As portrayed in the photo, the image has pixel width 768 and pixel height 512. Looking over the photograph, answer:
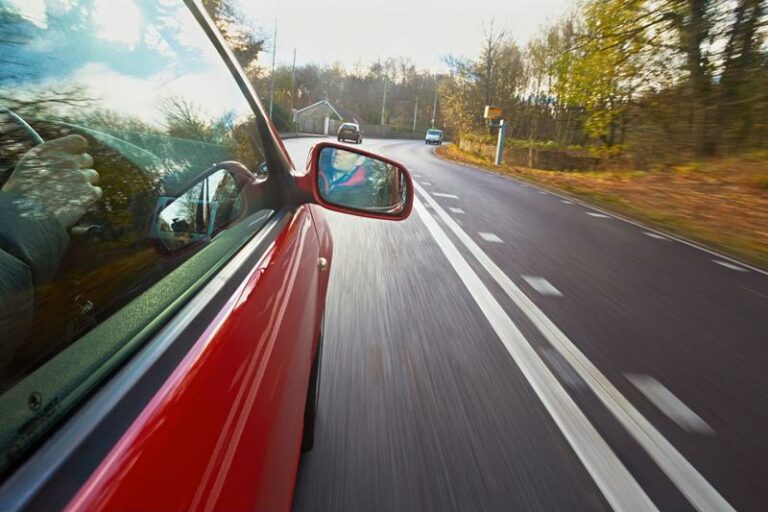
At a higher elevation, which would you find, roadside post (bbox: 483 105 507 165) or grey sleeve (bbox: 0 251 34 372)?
roadside post (bbox: 483 105 507 165)

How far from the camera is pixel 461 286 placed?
4.43 meters

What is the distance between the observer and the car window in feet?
2.24

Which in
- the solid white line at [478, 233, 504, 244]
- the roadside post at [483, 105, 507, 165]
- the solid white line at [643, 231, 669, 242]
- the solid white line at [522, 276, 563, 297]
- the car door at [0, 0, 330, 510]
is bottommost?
the solid white line at [522, 276, 563, 297]

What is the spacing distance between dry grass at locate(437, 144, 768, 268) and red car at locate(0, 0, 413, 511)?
7200 mm

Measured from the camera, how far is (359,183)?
2.33 meters

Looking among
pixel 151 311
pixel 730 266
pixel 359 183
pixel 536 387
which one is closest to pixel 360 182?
pixel 359 183

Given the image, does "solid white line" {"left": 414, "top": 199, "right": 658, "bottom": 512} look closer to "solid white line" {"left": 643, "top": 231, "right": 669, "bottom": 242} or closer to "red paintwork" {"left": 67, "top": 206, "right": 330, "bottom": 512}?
"red paintwork" {"left": 67, "top": 206, "right": 330, "bottom": 512}

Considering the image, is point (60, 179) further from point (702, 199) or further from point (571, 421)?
point (702, 199)

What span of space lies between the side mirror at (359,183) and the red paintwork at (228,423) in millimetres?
747

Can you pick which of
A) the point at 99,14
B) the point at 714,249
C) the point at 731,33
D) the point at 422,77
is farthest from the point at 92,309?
the point at 422,77

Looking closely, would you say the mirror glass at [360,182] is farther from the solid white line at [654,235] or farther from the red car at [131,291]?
the solid white line at [654,235]

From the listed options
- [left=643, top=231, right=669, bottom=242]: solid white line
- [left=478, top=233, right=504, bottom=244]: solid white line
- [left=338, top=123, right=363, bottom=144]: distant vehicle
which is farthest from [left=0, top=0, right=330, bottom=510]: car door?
[left=338, top=123, right=363, bottom=144]: distant vehicle

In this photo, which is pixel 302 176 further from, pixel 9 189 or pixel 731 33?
pixel 731 33

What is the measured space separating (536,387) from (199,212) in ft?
6.58
